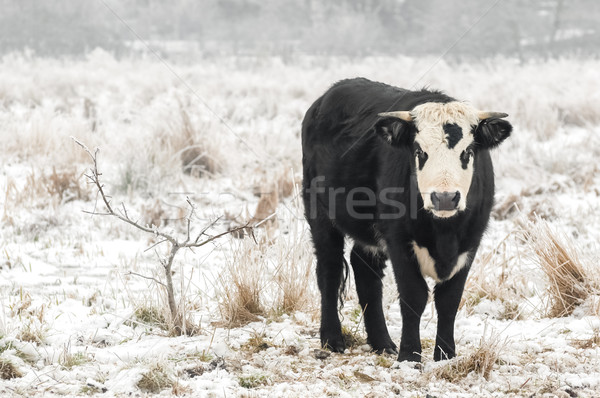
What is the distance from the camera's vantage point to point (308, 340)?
466 centimetres

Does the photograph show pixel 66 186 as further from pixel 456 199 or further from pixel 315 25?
pixel 315 25

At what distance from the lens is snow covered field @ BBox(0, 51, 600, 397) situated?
3824 mm

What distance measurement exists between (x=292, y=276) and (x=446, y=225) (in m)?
1.49

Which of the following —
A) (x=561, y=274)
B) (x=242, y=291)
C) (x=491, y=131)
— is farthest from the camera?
(x=561, y=274)

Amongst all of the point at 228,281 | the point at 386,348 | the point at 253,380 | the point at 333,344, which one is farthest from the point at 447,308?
the point at 228,281

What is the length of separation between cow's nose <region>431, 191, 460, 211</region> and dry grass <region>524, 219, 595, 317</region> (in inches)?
67.1

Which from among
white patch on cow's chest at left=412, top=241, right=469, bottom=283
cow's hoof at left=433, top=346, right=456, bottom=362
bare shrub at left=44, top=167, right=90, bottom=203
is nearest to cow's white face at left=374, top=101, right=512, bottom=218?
white patch on cow's chest at left=412, top=241, right=469, bottom=283

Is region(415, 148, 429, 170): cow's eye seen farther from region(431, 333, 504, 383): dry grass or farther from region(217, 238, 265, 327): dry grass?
region(217, 238, 265, 327): dry grass

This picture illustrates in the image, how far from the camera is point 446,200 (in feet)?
11.7

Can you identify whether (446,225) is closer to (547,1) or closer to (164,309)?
(164,309)

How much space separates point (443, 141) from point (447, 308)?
0.99 metres

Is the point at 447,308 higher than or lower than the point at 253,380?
higher

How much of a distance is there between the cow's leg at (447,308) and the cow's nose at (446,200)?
2.03 ft

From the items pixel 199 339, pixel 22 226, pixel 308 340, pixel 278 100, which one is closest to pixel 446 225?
pixel 308 340
